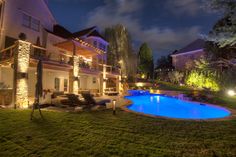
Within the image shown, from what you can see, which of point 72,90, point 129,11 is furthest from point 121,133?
point 129,11

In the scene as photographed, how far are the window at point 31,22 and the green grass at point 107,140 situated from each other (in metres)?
13.1

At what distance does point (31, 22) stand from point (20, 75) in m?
9.35

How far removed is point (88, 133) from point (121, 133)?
1286 millimetres

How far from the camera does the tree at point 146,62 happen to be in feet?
142

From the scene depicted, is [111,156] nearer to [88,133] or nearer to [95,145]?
[95,145]

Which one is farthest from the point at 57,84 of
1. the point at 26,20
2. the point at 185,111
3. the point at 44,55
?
the point at 185,111

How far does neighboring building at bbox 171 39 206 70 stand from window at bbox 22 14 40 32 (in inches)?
1169

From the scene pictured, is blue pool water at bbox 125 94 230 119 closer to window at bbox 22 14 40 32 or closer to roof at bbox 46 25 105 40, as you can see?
window at bbox 22 14 40 32

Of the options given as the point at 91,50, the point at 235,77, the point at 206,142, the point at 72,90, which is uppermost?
the point at 91,50

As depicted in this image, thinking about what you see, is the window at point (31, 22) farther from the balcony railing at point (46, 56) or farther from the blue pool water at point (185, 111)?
the blue pool water at point (185, 111)

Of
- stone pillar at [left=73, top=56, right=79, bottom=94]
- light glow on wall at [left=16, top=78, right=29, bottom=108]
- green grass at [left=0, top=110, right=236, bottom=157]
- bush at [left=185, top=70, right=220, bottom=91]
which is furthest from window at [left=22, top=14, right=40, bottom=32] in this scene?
bush at [left=185, top=70, right=220, bottom=91]

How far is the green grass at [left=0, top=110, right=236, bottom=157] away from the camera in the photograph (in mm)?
4125

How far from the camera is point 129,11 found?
1248 inches

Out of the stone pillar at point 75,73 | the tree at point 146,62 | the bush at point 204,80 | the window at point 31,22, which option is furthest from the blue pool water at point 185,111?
the tree at point 146,62
